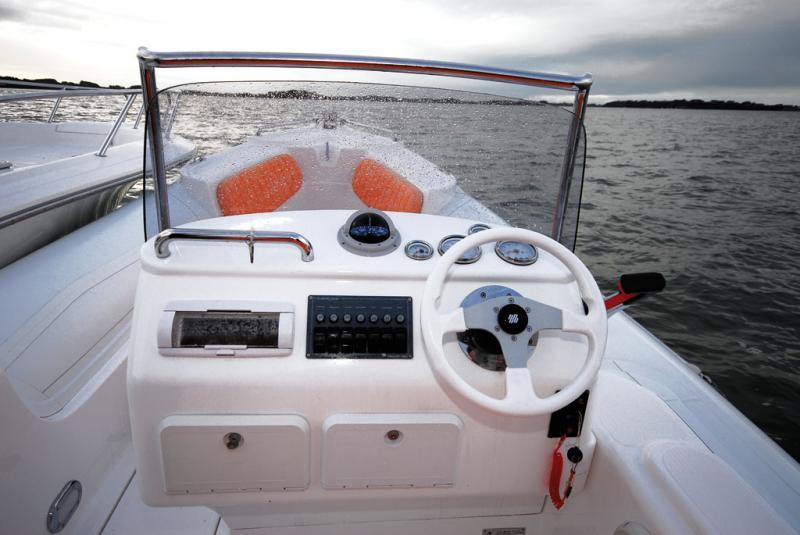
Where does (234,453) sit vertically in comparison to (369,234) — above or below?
below

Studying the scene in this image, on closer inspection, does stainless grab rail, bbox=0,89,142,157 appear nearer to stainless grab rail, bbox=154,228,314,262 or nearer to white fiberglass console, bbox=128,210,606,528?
stainless grab rail, bbox=154,228,314,262

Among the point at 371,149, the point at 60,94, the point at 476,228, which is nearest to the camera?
the point at 476,228

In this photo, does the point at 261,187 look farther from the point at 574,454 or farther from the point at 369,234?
the point at 574,454

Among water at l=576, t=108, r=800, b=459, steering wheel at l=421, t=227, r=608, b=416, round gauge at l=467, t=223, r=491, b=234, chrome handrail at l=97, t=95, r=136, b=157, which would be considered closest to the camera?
steering wheel at l=421, t=227, r=608, b=416

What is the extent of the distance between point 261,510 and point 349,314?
0.66 m

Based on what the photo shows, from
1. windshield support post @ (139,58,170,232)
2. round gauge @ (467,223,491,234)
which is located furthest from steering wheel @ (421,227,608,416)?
windshield support post @ (139,58,170,232)

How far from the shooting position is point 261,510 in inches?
52.6

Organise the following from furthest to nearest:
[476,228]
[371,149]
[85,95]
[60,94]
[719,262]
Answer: [719,262] < [85,95] < [60,94] < [371,149] < [476,228]

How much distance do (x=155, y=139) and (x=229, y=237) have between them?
429mm

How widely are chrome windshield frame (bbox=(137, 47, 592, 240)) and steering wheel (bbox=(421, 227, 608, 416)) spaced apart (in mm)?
426

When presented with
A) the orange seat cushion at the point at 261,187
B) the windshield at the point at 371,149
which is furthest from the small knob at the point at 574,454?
the orange seat cushion at the point at 261,187

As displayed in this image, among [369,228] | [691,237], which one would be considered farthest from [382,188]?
[691,237]

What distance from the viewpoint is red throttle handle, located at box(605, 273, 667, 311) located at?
1.22 meters

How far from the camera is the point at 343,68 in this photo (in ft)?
4.35
